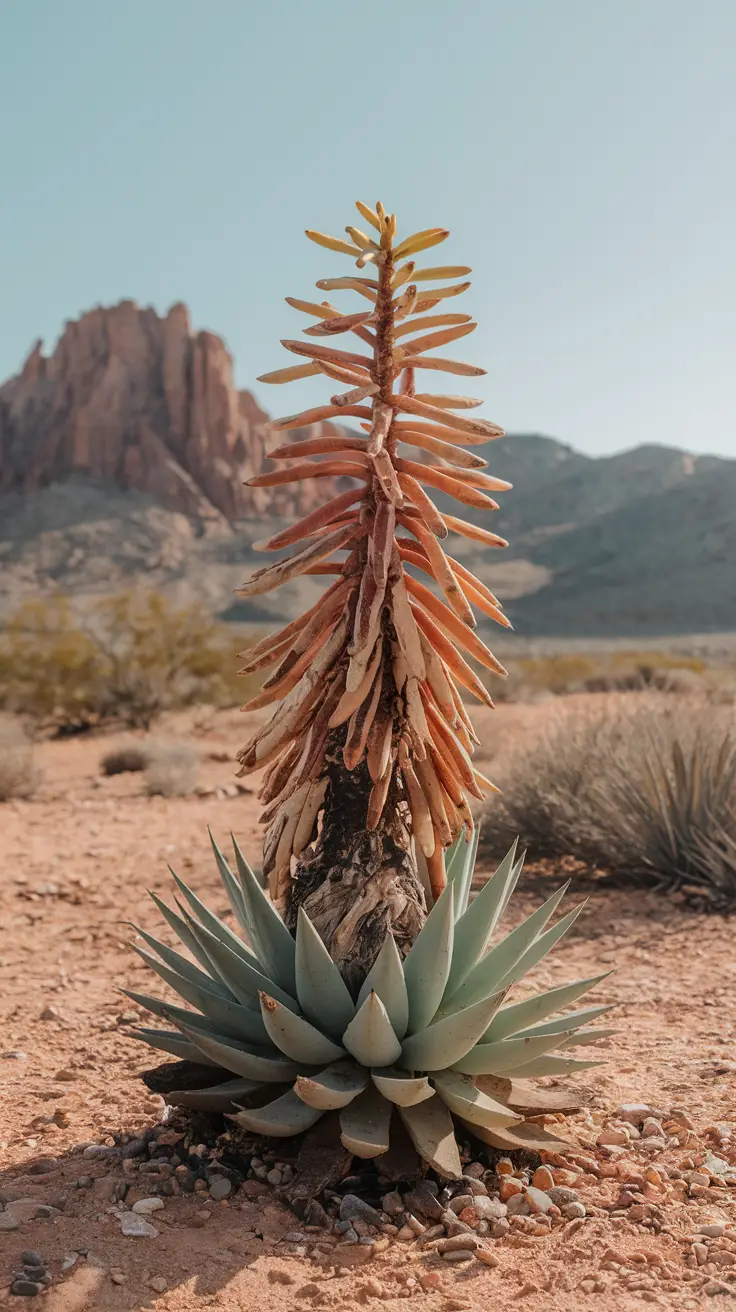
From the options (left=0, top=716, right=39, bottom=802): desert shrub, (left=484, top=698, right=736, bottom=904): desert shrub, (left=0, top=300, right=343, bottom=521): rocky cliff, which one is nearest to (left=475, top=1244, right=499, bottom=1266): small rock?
(left=484, top=698, right=736, bottom=904): desert shrub

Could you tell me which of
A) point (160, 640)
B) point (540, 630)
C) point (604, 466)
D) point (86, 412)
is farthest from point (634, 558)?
point (160, 640)

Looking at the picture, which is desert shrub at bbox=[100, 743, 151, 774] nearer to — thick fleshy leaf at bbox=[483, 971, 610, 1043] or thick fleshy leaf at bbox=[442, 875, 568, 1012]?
thick fleshy leaf at bbox=[442, 875, 568, 1012]

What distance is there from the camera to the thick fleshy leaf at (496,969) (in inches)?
118

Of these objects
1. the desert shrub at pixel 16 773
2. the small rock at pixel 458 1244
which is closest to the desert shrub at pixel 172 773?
the desert shrub at pixel 16 773

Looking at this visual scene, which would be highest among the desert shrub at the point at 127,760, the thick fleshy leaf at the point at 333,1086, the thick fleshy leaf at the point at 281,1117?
the thick fleshy leaf at the point at 333,1086

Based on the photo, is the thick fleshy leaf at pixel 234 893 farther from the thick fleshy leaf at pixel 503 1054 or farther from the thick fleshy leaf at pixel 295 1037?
the thick fleshy leaf at pixel 503 1054

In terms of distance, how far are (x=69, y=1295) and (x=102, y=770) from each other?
34.6 ft

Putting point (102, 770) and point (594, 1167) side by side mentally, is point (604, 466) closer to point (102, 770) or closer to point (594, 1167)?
point (102, 770)

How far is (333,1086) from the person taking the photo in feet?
8.84

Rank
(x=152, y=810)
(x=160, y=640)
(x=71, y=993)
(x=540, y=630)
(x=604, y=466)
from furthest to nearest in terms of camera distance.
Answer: (x=604, y=466) → (x=540, y=630) → (x=160, y=640) → (x=152, y=810) → (x=71, y=993)

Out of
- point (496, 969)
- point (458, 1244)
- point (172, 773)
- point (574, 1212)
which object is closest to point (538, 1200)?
point (574, 1212)

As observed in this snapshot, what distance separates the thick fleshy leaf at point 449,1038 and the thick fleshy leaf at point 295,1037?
0.70 ft

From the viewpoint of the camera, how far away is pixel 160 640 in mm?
17312

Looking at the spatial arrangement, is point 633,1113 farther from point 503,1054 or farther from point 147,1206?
point 147,1206
